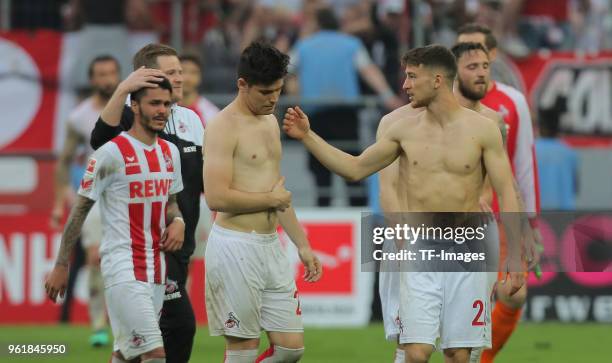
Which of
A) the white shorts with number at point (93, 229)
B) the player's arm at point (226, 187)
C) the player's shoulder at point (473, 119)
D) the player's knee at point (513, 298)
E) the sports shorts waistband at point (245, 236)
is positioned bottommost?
the player's knee at point (513, 298)

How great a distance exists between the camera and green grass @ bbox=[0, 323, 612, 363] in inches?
496

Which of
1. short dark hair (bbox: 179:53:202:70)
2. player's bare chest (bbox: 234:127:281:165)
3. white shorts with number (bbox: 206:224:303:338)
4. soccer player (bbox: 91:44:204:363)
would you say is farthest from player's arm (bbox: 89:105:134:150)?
short dark hair (bbox: 179:53:202:70)

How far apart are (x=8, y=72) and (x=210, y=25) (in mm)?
2703

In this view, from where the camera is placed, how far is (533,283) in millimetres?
16000

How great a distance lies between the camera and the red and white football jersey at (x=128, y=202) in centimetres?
858

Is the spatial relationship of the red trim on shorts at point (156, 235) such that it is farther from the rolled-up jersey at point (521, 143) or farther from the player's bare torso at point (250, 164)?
the rolled-up jersey at point (521, 143)

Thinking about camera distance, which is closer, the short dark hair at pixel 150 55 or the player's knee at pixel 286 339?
the player's knee at pixel 286 339

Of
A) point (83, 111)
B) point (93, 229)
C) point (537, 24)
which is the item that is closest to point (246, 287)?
point (93, 229)

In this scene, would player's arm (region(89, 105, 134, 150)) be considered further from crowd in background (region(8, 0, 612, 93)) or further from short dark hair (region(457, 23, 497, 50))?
crowd in background (region(8, 0, 612, 93))

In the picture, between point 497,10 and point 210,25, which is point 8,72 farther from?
point 497,10

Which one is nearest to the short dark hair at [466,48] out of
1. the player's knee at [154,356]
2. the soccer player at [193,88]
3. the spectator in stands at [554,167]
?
→ the soccer player at [193,88]

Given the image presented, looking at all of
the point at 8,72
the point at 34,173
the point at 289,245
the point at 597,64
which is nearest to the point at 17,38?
the point at 8,72

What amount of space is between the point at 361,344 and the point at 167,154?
5608 mm

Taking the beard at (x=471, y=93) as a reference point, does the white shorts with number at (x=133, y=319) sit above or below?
below
